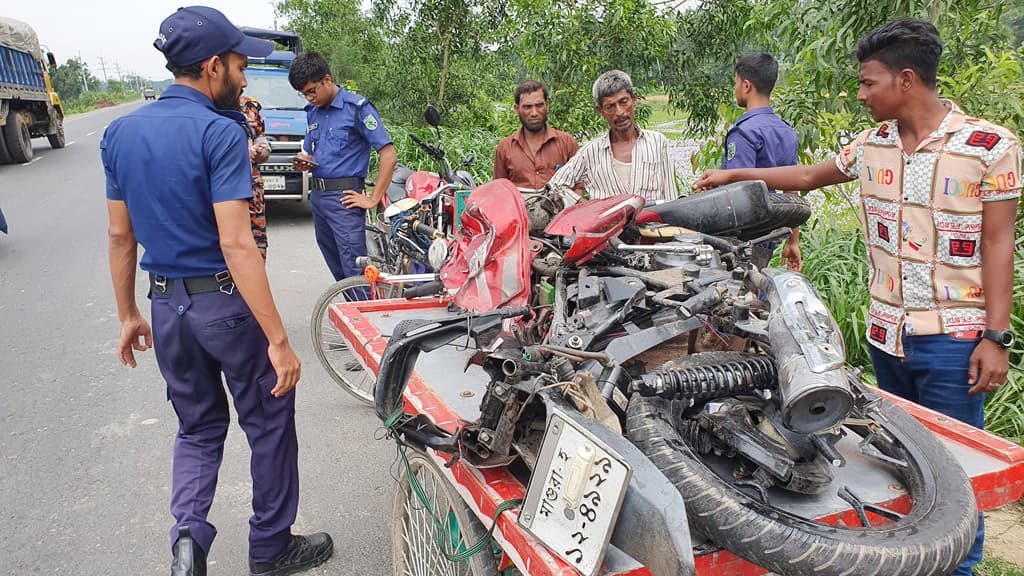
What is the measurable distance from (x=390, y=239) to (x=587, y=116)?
3.40 meters

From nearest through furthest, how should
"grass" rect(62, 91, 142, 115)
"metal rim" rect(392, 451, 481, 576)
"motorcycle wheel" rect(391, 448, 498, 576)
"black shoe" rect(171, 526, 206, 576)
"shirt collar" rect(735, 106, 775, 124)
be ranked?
"motorcycle wheel" rect(391, 448, 498, 576)
"metal rim" rect(392, 451, 481, 576)
"black shoe" rect(171, 526, 206, 576)
"shirt collar" rect(735, 106, 775, 124)
"grass" rect(62, 91, 142, 115)

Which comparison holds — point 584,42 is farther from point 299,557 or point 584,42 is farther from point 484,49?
point 299,557

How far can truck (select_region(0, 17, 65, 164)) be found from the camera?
49.0ft

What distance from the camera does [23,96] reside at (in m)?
15.7

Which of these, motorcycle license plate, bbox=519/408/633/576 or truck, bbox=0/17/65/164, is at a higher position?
truck, bbox=0/17/65/164

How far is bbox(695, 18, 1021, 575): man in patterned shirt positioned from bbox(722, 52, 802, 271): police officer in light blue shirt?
116 centimetres

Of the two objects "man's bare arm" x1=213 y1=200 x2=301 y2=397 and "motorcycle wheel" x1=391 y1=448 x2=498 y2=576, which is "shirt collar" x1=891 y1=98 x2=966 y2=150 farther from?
"man's bare arm" x1=213 y1=200 x2=301 y2=397

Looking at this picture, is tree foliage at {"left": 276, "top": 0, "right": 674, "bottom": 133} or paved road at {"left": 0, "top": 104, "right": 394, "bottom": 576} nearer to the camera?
paved road at {"left": 0, "top": 104, "right": 394, "bottom": 576}

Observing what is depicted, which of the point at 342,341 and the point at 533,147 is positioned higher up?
the point at 533,147

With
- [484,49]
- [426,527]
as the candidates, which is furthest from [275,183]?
[426,527]

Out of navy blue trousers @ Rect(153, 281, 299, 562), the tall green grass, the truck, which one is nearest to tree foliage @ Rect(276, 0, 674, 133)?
the tall green grass

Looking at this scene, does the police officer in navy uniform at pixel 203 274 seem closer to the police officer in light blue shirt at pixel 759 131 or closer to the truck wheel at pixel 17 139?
the police officer in light blue shirt at pixel 759 131

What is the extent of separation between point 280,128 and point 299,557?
7.86 metres

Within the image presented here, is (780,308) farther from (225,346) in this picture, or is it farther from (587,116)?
(587,116)
